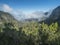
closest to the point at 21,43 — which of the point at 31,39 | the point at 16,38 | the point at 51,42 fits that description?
the point at 16,38

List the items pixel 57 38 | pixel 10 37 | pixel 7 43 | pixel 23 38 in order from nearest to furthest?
pixel 7 43 → pixel 10 37 → pixel 23 38 → pixel 57 38

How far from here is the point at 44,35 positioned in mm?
111938

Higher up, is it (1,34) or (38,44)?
(1,34)

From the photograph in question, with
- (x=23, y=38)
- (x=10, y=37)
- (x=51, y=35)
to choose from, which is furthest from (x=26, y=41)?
(x=51, y=35)

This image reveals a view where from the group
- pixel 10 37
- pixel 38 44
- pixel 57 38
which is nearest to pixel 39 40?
pixel 38 44

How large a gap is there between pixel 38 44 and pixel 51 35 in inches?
567

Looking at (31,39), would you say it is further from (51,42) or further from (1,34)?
(1,34)

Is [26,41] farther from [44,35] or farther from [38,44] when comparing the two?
[44,35]

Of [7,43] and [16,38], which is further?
[16,38]

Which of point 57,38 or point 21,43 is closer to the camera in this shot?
point 21,43

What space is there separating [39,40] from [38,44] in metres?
4.85

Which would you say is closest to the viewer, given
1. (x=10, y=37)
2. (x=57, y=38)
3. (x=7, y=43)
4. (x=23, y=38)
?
(x=7, y=43)

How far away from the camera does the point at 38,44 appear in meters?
102

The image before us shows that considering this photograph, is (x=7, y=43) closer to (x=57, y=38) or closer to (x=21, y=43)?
(x=21, y=43)
